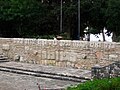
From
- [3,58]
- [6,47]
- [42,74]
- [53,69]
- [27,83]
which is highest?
[6,47]

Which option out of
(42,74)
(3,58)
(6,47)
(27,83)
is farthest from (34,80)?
(6,47)

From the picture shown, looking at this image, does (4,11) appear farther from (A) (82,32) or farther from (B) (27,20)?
(A) (82,32)

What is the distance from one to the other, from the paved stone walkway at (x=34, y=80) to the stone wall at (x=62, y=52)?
18.2 inches

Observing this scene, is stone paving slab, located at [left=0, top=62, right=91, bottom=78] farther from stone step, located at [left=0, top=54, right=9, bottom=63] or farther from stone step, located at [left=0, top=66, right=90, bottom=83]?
stone step, located at [left=0, top=54, right=9, bottom=63]

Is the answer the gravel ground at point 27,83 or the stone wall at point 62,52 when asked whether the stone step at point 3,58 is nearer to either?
the stone wall at point 62,52

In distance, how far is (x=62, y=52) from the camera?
14.9 metres

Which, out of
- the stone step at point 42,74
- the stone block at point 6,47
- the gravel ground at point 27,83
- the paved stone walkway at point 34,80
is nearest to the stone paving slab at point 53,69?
the paved stone walkway at point 34,80

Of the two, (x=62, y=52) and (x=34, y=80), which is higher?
(x=62, y=52)

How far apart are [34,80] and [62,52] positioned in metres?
2.78

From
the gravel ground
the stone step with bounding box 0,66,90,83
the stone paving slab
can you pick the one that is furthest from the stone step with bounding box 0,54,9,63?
the gravel ground

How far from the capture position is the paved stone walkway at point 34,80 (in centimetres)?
1109

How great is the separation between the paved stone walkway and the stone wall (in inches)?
18.2

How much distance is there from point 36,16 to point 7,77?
40.4ft

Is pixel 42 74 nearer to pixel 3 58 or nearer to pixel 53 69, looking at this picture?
pixel 53 69
